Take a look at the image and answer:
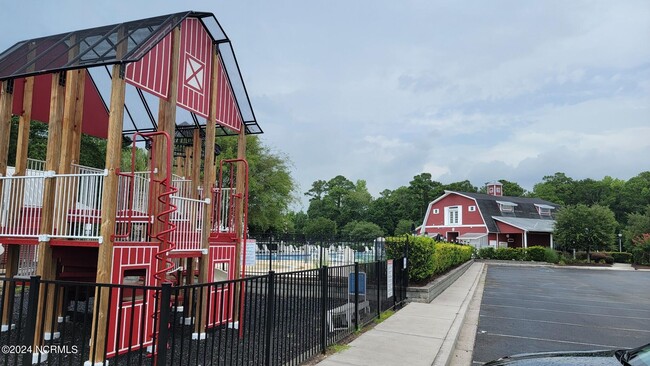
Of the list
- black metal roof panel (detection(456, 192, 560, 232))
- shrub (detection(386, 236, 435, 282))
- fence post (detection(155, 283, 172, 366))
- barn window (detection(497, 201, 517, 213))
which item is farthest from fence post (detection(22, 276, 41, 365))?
barn window (detection(497, 201, 517, 213))

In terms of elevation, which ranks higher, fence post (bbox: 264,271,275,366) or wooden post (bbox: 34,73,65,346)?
wooden post (bbox: 34,73,65,346)

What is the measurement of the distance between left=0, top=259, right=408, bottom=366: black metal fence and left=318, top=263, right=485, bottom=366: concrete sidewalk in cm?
45

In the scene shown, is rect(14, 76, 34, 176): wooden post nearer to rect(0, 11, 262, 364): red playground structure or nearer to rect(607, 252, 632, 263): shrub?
rect(0, 11, 262, 364): red playground structure

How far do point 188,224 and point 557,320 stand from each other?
29.8 feet

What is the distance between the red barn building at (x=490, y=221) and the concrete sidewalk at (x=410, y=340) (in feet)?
124

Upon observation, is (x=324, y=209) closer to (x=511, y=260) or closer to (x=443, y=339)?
(x=511, y=260)

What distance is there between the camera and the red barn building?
151 feet

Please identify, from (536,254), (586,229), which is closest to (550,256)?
(536,254)

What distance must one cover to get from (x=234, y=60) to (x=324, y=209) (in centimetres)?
8329

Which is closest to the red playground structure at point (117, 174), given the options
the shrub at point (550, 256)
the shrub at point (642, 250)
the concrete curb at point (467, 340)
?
the concrete curb at point (467, 340)

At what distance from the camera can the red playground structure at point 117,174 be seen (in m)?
6.31

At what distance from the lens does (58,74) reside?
7035 mm

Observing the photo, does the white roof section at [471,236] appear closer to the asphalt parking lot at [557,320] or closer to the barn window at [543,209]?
the barn window at [543,209]

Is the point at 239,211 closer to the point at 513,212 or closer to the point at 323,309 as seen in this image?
the point at 323,309
